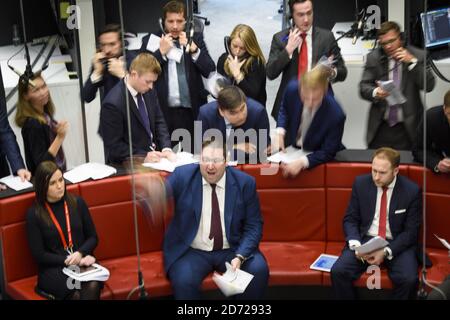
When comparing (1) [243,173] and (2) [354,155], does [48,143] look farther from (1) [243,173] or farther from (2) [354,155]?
(2) [354,155]

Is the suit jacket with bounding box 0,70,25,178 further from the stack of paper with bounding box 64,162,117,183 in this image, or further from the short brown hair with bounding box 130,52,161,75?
the short brown hair with bounding box 130,52,161,75

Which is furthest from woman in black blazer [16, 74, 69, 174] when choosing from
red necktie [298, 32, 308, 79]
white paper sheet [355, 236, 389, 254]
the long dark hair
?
white paper sheet [355, 236, 389, 254]

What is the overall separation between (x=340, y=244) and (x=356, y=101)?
5.47 feet

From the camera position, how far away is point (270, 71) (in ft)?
20.1

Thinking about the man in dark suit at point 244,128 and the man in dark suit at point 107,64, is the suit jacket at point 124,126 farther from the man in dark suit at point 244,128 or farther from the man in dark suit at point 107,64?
the man in dark suit at point 244,128

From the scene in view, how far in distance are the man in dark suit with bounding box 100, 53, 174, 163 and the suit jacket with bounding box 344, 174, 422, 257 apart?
3.73ft

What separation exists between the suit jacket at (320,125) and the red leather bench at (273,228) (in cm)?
10

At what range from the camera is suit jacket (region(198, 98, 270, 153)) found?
222 inches

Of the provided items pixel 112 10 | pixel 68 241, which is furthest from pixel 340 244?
pixel 112 10

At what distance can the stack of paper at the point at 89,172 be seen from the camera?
555 cm

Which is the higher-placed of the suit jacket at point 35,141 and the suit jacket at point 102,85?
the suit jacket at point 102,85

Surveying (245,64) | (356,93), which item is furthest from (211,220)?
(356,93)

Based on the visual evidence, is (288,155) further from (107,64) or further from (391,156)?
(107,64)

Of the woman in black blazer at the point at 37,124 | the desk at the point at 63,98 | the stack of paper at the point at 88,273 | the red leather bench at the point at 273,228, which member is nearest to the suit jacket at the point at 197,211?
the red leather bench at the point at 273,228
